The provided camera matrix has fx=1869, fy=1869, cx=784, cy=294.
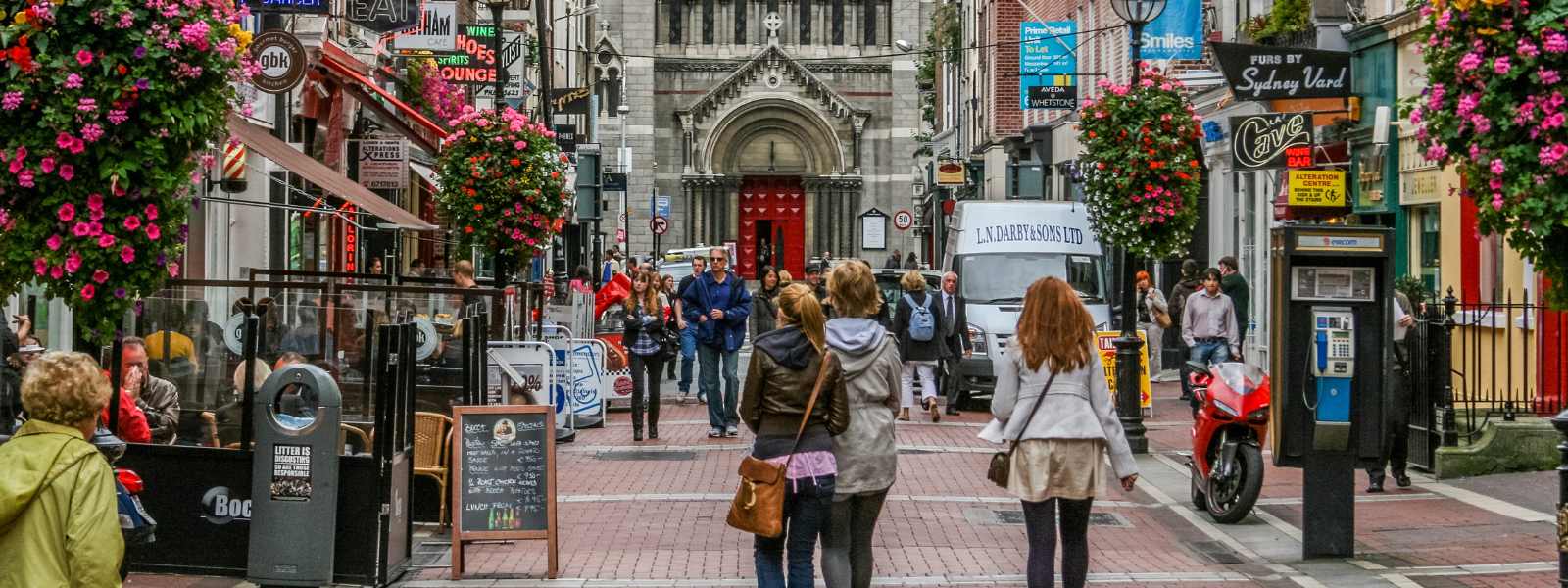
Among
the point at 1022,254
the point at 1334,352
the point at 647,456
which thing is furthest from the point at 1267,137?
the point at 1334,352

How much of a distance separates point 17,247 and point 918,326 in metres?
12.0

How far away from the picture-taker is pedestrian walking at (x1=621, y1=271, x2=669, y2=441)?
1708 centimetres

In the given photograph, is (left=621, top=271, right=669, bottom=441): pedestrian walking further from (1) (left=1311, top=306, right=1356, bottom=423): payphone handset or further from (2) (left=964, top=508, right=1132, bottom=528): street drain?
(1) (left=1311, top=306, right=1356, bottom=423): payphone handset

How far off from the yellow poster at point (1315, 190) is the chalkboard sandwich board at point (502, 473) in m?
13.1

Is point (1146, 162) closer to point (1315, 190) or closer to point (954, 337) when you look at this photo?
point (954, 337)

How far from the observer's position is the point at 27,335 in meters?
11.1

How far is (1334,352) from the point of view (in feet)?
34.2

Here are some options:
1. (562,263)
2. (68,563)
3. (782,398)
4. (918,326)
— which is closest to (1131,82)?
(918,326)

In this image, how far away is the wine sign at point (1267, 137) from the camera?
19.9 meters

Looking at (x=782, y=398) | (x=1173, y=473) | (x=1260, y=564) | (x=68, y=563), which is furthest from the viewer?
(x=1173, y=473)

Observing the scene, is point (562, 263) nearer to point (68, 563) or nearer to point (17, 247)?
point (17, 247)

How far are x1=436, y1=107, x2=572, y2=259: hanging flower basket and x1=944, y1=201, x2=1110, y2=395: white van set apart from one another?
508 cm

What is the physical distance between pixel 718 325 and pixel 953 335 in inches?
150

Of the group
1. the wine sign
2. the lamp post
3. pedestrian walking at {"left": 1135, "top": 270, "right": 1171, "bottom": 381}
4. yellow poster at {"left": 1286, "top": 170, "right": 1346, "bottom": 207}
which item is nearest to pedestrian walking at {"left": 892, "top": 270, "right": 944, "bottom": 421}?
the lamp post
